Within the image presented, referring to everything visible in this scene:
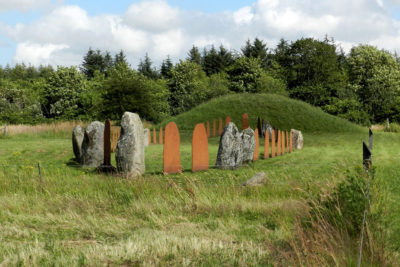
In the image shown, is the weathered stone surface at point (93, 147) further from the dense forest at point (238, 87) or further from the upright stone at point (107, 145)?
the dense forest at point (238, 87)

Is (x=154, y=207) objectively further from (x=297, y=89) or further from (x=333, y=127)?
(x=297, y=89)

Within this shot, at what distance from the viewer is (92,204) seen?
775 cm

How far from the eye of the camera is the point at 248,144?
13672 millimetres

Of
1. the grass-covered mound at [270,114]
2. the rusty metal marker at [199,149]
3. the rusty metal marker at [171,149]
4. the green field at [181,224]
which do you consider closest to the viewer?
the green field at [181,224]

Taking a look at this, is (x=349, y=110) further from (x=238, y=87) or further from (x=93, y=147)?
(x=93, y=147)

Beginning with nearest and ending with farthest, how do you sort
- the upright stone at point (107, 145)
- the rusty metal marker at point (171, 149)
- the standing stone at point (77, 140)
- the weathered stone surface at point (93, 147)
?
the rusty metal marker at point (171, 149), the upright stone at point (107, 145), the weathered stone surface at point (93, 147), the standing stone at point (77, 140)

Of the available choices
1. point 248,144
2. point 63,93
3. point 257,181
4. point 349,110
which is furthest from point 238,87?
point 257,181

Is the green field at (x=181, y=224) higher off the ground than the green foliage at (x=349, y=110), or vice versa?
the green foliage at (x=349, y=110)

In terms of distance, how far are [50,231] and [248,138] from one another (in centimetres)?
846

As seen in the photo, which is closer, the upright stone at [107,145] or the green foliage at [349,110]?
the upright stone at [107,145]

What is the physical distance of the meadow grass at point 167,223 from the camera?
4.74 metres

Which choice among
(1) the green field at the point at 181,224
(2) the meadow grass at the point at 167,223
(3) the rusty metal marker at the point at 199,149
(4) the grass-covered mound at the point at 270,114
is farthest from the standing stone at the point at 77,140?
(4) the grass-covered mound at the point at 270,114

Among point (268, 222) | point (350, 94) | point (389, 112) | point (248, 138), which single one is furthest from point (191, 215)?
point (350, 94)

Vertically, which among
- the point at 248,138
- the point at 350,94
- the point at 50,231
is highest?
the point at 350,94
